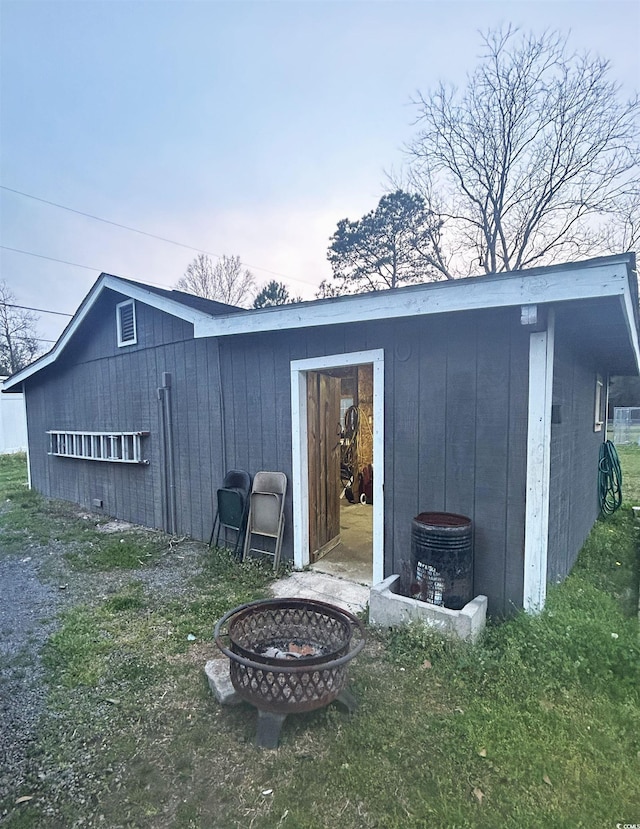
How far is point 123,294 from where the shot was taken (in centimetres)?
584

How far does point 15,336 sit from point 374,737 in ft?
76.3

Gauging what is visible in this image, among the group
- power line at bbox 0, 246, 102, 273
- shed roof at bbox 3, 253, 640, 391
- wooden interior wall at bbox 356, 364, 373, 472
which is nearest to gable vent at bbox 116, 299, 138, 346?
shed roof at bbox 3, 253, 640, 391

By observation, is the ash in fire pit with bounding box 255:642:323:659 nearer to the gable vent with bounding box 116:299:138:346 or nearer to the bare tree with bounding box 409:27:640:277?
the gable vent with bounding box 116:299:138:346

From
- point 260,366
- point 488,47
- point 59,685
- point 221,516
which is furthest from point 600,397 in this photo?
point 488,47

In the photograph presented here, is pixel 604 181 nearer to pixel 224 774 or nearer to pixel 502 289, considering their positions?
pixel 502 289

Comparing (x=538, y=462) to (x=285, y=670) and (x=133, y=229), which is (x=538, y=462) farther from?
(x=133, y=229)

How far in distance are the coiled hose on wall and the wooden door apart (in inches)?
175

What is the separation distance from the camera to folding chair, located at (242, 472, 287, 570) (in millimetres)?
4195

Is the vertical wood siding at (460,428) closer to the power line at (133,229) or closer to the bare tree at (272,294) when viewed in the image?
the power line at (133,229)

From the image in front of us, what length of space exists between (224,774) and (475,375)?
8.75 feet

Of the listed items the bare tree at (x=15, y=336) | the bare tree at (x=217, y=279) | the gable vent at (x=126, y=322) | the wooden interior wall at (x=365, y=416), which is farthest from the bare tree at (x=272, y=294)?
the gable vent at (x=126, y=322)

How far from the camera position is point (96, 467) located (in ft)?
22.7

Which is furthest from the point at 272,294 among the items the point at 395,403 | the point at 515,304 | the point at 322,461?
the point at 515,304

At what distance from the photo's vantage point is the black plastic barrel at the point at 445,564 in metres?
2.79
